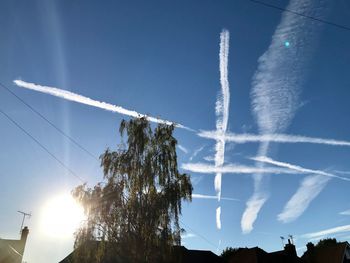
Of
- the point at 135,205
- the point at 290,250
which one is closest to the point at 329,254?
the point at 290,250

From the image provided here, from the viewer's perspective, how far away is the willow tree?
17.4 meters

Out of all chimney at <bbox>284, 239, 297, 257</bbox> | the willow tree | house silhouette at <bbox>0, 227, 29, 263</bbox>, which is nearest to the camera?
the willow tree

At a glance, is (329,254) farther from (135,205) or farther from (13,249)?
(13,249)

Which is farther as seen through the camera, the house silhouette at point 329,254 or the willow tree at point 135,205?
the house silhouette at point 329,254

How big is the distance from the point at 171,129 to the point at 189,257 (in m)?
15.4

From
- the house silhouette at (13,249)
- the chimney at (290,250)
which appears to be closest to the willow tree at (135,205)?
the house silhouette at (13,249)

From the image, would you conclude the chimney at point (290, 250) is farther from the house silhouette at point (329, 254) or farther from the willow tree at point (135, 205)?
the willow tree at point (135, 205)

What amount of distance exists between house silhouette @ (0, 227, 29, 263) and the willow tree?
14.4 metres

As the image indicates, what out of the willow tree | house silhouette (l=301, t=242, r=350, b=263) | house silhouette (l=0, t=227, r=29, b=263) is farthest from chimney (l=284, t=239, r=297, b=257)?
house silhouette (l=0, t=227, r=29, b=263)

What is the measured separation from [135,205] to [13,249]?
19.0m

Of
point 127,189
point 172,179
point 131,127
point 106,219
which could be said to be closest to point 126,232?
point 106,219

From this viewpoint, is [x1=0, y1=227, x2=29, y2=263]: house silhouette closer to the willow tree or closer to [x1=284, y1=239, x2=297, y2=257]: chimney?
the willow tree

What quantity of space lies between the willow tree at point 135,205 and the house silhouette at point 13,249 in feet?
47.3

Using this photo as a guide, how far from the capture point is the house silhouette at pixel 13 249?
2734 centimetres
